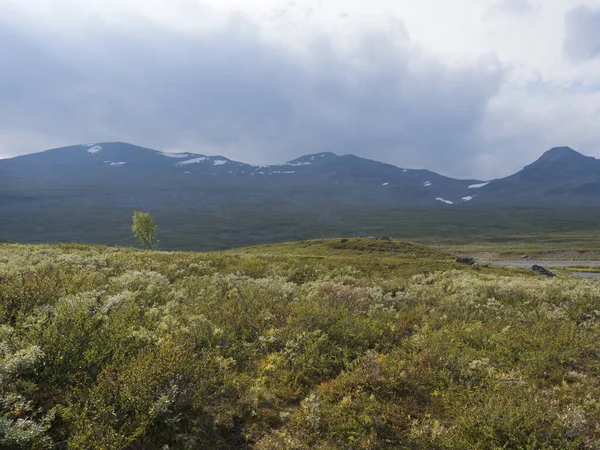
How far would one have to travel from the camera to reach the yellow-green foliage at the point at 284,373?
6.22 meters

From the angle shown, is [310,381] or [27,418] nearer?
[27,418]

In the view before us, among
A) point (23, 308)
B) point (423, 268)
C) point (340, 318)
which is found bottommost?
point (423, 268)

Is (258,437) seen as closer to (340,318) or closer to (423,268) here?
(340,318)

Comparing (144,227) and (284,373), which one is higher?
(144,227)

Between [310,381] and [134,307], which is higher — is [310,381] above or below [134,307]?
below

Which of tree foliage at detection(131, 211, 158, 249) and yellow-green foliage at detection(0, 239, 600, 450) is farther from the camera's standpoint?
tree foliage at detection(131, 211, 158, 249)

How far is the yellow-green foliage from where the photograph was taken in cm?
622

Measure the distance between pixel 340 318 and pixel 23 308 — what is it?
956 centimetres

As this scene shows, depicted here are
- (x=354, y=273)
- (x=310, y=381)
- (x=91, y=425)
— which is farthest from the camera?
(x=354, y=273)

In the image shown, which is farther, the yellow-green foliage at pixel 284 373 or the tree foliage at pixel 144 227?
the tree foliage at pixel 144 227

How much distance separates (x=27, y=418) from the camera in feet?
19.1

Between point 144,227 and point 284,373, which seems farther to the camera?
point 144,227

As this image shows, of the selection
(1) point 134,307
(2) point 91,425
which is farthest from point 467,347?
(1) point 134,307

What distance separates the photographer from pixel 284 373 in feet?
28.8
